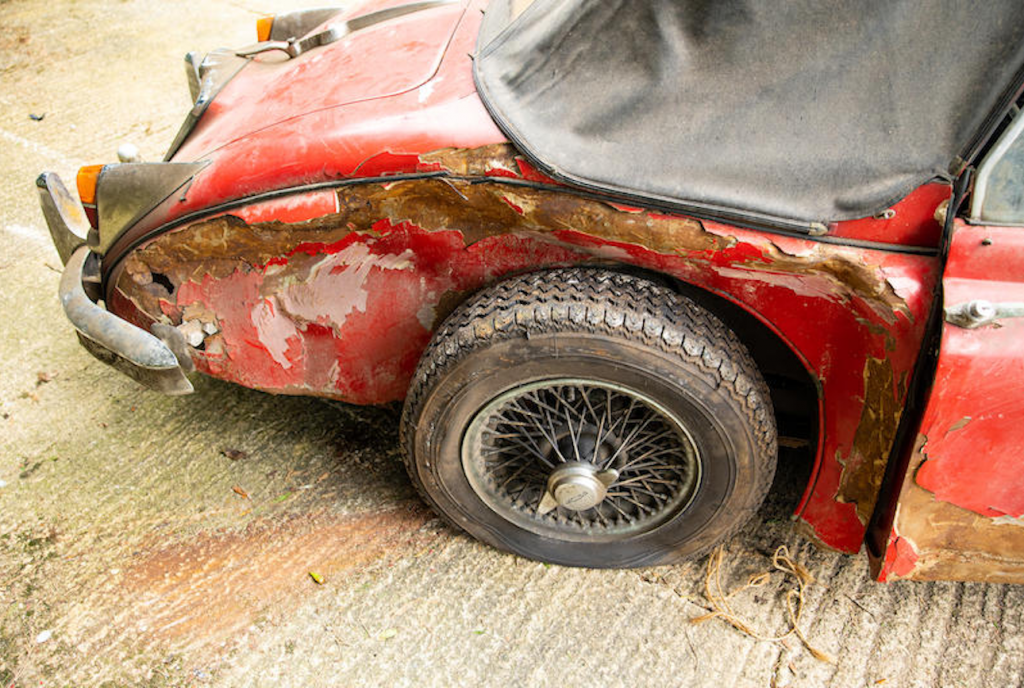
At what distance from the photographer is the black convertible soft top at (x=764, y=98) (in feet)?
5.26

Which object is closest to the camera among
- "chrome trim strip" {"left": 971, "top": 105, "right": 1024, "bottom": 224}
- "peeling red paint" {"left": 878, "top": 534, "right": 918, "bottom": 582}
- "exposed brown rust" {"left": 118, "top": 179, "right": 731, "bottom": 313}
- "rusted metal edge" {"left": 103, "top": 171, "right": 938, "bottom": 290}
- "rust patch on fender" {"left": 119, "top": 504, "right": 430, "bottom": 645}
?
"chrome trim strip" {"left": 971, "top": 105, "right": 1024, "bottom": 224}

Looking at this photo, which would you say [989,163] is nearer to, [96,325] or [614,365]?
[614,365]

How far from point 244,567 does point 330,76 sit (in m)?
1.49

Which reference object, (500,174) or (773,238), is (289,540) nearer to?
(500,174)

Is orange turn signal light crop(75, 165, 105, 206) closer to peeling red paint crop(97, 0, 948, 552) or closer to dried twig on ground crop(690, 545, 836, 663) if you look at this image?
peeling red paint crop(97, 0, 948, 552)

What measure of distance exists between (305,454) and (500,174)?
1.40 metres

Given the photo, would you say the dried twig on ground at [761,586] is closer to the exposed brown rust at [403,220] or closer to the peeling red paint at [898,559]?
the peeling red paint at [898,559]

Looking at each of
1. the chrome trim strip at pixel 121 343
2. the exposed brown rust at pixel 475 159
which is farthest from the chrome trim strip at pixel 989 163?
the chrome trim strip at pixel 121 343

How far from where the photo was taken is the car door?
162 centimetres

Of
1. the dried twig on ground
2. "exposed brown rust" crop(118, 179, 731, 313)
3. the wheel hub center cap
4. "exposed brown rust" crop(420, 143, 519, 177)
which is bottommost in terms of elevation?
the dried twig on ground

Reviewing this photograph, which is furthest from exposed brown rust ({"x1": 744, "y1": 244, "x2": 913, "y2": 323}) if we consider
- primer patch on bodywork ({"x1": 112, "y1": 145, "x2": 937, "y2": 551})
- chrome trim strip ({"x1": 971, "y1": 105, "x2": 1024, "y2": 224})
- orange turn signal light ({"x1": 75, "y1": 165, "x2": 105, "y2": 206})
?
orange turn signal light ({"x1": 75, "y1": 165, "x2": 105, "y2": 206})

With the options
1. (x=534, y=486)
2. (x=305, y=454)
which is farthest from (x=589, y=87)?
(x=305, y=454)

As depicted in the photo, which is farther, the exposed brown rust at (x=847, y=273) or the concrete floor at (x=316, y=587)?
the concrete floor at (x=316, y=587)

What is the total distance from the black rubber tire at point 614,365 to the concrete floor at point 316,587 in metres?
0.39
